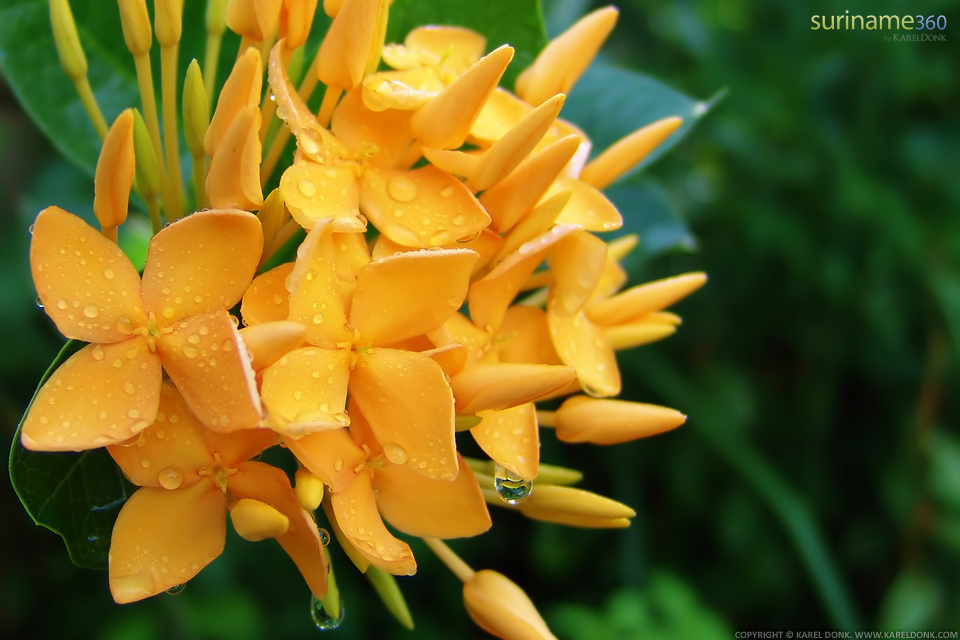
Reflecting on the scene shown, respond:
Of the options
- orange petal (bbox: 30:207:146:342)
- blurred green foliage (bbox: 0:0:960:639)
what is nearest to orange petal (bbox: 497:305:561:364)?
orange petal (bbox: 30:207:146:342)

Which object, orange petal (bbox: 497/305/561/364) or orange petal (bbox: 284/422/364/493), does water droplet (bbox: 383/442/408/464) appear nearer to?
orange petal (bbox: 284/422/364/493)

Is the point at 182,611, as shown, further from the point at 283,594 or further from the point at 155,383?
the point at 155,383

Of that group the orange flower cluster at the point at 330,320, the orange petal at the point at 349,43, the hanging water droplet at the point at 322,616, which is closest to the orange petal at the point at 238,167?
the orange flower cluster at the point at 330,320

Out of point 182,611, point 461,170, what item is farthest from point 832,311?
point 182,611

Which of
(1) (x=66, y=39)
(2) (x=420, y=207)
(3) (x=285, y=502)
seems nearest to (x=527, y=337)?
(2) (x=420, y=207)

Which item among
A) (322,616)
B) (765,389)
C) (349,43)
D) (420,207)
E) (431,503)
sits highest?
(349,43)

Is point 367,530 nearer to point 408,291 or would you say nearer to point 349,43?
point 408,291

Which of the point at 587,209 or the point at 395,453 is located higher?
the point at 587,209
